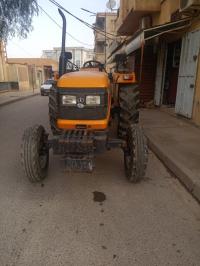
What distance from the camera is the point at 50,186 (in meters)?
3.44

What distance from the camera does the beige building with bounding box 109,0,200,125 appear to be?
6.57m

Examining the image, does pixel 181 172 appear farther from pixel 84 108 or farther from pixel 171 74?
pixel 171 74

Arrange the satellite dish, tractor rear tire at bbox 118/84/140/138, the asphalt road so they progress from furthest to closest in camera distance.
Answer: the satellite dish, tractor rear tire at bbox 118/84/140/138, the asphalt road

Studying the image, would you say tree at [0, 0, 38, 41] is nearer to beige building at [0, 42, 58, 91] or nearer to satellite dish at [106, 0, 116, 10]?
beige building at [0, 42, 58, 91]

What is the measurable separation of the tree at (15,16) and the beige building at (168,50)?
5213mm

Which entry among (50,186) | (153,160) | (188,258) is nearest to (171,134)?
(153,160)

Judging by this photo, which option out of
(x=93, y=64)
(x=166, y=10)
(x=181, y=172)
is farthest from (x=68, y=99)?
(x=166, y=10)

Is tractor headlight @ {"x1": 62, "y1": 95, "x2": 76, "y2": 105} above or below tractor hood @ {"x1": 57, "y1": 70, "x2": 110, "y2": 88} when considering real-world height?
below

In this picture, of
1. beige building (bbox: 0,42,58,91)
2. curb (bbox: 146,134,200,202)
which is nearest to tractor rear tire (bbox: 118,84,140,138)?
curb (bbox: 146,134,200,202)

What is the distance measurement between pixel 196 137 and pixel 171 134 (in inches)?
23.3

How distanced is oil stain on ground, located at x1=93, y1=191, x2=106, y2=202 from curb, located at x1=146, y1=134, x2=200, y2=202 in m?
1.27

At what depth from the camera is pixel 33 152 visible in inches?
123

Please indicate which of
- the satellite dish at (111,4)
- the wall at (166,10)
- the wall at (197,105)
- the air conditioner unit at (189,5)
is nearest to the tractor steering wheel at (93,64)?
the air conditioner unit at (189,5)

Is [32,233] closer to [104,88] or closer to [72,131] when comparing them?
[72,131]
